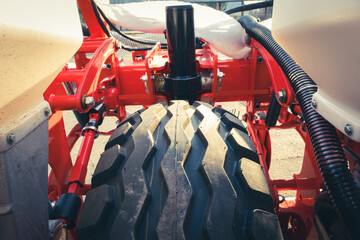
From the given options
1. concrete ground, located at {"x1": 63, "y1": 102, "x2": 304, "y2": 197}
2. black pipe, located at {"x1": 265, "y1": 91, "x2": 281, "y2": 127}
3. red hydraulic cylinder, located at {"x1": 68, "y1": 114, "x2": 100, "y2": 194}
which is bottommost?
concrete ground, located at {"x1": 63, "y1": 102, "x2": 304, "y2": 197}

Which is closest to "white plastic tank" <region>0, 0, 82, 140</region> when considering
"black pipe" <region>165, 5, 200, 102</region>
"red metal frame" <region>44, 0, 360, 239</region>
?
"red metal frame" <region>44, 0, 360, 239</region>

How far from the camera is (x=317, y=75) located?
0.63m

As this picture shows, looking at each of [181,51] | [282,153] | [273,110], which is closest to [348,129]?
[273,110]

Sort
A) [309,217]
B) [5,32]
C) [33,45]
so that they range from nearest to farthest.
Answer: [5,32] < [33,45] < [309,217]

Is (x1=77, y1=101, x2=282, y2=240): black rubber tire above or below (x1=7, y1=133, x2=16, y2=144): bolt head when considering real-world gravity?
below

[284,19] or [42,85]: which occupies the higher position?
[284,19]

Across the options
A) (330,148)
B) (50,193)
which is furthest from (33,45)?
(50,193)

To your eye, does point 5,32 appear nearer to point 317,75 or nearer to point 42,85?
point 42,85

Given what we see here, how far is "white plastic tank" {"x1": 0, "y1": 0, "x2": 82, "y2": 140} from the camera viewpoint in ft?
1.59

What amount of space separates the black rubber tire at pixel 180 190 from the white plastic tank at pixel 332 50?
29cm

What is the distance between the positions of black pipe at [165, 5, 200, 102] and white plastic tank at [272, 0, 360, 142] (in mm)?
580

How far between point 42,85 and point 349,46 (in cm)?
69

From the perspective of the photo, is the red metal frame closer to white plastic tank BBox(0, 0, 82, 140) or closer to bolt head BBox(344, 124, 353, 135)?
bolt head BBox(344, 124, 353, 135)

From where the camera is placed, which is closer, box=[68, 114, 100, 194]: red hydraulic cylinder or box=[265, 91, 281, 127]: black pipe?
box=[68, 114, 100, 194]: red hydraulic cylinder
